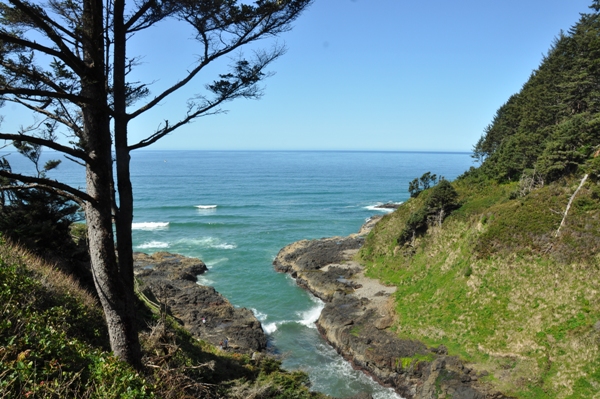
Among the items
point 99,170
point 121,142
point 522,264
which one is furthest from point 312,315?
point 99,170

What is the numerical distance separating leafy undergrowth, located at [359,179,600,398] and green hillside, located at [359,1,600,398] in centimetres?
6

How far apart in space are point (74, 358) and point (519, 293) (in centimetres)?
2461

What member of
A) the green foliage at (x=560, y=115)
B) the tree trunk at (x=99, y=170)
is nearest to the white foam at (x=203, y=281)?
the green foliage at (x=560, y=115)

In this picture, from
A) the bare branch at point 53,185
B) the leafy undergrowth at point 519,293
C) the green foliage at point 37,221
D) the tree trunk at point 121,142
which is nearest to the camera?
the bare branch at point 53,185

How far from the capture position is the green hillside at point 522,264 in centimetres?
2019

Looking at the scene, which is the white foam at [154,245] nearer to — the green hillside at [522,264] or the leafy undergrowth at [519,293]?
the green hillside at [522,264]

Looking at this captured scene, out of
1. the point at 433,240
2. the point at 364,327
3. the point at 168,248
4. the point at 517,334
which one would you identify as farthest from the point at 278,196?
the point at 517,334

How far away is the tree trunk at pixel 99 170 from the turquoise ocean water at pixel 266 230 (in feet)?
29.9

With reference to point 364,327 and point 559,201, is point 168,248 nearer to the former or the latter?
point 364,327

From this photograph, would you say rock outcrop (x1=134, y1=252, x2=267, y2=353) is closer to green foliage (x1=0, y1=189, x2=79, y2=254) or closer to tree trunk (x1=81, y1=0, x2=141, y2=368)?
green foliage (x1=0, y1=189, x2=79, y2=254)

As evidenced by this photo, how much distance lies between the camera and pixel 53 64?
20.6ft

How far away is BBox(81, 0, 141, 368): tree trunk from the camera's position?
19.9 feet

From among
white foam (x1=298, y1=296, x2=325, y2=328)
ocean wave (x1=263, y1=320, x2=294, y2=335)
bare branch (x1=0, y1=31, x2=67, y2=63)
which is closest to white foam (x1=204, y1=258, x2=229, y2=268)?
white foam (x1=298, y1=296, x2=325, y2=328)

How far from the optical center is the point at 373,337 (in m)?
25.5
